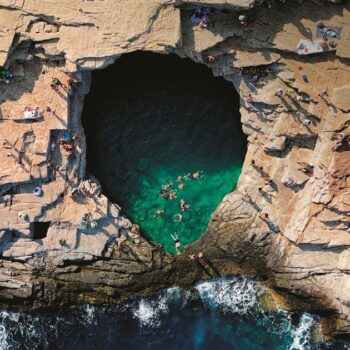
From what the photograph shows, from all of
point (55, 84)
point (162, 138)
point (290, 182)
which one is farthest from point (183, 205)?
point (55, 84)

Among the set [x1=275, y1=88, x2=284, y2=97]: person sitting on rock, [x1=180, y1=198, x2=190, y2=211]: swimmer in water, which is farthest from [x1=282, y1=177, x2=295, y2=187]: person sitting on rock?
[x1=180, y1=198, x2=190, y2=211]: swimmer in water

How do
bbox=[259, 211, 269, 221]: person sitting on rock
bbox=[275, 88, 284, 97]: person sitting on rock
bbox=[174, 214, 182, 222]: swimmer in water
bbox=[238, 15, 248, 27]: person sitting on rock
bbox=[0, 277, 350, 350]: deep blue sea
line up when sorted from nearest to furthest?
bbox=[238, 15, 248, 27]: person sitting on rock
bbox=[275, 88, 284, 97]: person sitting on rock
bbox=[0, 277, 350, 350]: deep blue sea
bbox=[259, 211, 269, 221]: person sitting on rock
bbox=[174, 214, 182, 222]: swimmer in water

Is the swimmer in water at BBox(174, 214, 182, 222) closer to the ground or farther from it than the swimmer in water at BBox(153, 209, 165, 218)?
closer to the ground

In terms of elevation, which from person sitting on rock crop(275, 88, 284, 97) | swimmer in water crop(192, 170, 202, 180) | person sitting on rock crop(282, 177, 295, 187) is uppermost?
person sitting on rock crop(275, 88, 284, 97)

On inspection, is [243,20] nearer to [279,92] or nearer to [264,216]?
[279,92]

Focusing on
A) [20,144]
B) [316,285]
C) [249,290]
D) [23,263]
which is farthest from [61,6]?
[316,285]

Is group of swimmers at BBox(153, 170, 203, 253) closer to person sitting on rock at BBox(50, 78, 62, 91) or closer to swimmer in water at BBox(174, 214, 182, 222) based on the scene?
swimmer in water at BBox(174, 214, 182, 222)

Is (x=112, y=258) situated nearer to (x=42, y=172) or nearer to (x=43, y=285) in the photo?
(x=43, y=285)

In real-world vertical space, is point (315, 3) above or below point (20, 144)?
above
